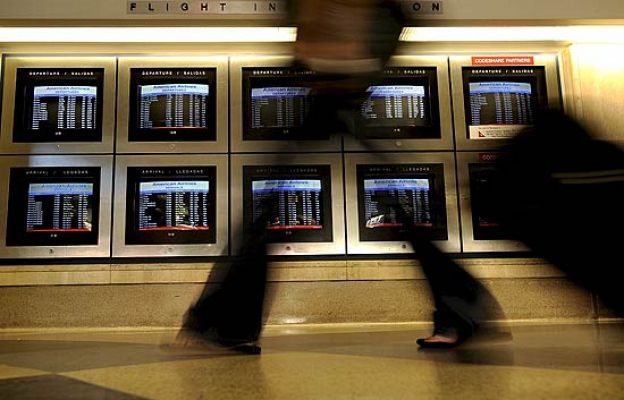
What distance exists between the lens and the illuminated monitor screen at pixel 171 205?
368 centimetres

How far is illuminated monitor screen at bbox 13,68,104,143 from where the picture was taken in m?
3.75

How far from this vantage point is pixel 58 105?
3775 millimetres

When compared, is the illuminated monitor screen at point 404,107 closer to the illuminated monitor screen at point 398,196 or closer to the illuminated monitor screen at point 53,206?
the illuminated monitor screen at point 398,196

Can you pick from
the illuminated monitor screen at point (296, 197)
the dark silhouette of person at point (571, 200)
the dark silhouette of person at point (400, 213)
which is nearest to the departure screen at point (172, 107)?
the illuminated monitor screen at point (296, 197)

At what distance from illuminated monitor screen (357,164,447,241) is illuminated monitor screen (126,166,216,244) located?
1047 mm

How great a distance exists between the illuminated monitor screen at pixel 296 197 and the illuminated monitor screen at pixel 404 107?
499 millimetres

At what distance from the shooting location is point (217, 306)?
2.01 metres

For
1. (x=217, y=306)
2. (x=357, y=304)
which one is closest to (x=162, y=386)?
(x=217, y=306)

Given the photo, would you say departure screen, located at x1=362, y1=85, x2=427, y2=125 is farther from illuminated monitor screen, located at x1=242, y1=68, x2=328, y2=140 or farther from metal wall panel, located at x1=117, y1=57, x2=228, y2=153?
metal wall panel, located at x1=117, y1=57, x2=228, y2=153

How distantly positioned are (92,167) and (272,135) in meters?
1.25

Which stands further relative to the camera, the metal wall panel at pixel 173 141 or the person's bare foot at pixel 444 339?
the metal wall panel at pixel 173 141

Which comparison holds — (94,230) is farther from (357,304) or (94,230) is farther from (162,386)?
(162,386)

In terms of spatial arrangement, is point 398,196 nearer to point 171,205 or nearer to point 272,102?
point 272,102

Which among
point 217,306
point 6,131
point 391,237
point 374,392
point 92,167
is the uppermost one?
point 6,131
